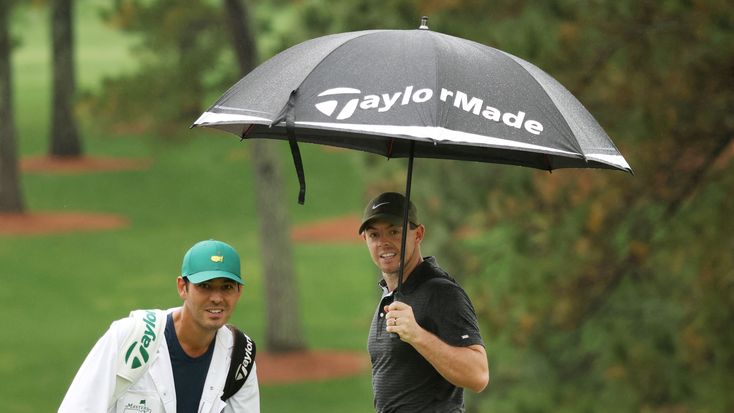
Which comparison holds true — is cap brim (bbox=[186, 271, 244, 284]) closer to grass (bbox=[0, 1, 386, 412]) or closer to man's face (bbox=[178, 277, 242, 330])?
man's face (bbox=[178, 277, 242, 330])

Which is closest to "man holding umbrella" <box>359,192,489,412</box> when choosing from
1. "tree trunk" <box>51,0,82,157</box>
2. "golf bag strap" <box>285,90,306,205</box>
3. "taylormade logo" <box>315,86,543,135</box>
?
"golf bag strap" <box>285,90,306,205</box>

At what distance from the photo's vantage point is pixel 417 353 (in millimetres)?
4250

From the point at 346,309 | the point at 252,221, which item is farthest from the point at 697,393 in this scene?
the point at 252,221

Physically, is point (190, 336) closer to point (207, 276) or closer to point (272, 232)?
point (207, 276)

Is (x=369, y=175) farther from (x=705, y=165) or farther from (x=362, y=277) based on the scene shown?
(x=362, y=277)

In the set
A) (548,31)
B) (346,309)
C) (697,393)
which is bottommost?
(697,393)

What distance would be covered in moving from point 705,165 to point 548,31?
5.15ft

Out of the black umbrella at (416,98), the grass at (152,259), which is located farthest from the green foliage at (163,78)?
the black umbrella at (416,98)

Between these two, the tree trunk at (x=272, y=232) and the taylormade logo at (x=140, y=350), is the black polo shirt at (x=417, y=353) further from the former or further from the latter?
the tree trunk at (x=272, y=232)

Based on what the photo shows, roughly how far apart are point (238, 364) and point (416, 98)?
101cm

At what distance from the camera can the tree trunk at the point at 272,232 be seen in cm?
1883

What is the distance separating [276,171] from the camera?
2062cm

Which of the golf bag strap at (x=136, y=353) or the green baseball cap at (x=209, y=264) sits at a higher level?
the green baseball cap at (x=209, y=264)

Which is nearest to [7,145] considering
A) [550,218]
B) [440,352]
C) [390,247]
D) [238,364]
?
[550,218]
